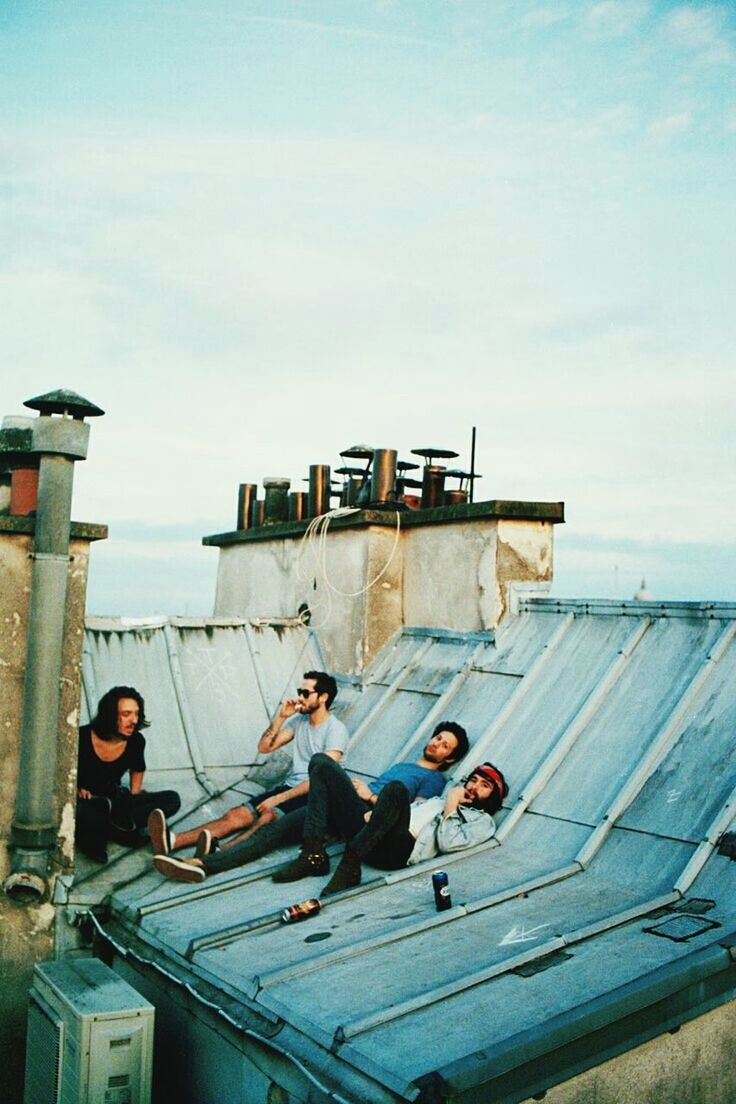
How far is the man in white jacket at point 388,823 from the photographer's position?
609 centimetres

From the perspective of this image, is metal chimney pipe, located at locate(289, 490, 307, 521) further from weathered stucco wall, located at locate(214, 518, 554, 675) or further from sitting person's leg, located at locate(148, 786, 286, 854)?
sitting person's leg, located at locate(148, 786, 286, 854)

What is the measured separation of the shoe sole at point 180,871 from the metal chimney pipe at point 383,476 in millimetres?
4115

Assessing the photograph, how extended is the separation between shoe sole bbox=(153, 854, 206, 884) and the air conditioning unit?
1.02m

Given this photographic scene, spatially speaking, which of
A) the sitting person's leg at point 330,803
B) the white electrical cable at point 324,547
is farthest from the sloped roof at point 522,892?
the white electrical cable at point 324,547

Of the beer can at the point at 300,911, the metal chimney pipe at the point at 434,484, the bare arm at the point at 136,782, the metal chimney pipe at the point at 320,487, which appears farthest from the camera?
the metal chimney pipe at the point at 320,487

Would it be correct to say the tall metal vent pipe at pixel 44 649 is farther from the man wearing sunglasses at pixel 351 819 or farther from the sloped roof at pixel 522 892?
the man wearing sunglasses at pixel 351 819

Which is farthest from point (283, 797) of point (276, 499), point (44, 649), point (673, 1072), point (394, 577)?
point (276, 499)

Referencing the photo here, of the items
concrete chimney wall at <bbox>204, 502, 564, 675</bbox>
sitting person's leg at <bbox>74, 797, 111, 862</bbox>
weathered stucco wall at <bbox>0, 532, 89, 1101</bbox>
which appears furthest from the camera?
concrete chimney wall at <bbox>204, 502, 564, 675</bbox>

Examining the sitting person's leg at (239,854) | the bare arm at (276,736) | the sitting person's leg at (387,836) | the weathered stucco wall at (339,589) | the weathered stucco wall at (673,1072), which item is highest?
the weathered stucco wall at (339,589)

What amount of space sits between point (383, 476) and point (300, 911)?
15.7 feet

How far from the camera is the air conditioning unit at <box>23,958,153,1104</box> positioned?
4.88 meters

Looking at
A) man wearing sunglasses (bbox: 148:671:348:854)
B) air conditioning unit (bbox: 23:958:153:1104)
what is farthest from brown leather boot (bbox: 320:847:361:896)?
air conditioning unit (bbox: 23:958:153:1104)

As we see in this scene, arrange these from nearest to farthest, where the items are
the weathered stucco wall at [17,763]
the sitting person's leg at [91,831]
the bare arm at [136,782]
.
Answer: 1. the weathered stucco wall at [17,763]
2. the sitting person's leg at [91,831]
3. the bare arm at [136,782]

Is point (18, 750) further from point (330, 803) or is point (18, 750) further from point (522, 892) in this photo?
point (522, 892)
